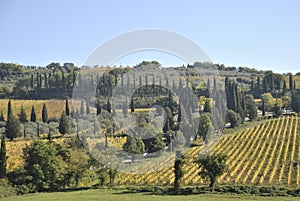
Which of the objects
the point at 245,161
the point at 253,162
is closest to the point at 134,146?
the point at 245,161

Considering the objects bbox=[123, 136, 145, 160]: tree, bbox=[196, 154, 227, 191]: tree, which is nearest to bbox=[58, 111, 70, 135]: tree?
bbox=[123, 136, 145, 160]: tree

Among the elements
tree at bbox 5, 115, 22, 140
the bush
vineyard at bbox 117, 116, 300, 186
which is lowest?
the bush

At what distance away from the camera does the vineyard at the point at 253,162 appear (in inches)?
1113

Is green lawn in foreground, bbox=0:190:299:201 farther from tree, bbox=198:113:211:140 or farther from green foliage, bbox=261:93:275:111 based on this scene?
green foliage, bbox=261:93:275:111

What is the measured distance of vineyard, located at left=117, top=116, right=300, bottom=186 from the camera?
28.3 m

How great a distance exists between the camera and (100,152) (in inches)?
1264

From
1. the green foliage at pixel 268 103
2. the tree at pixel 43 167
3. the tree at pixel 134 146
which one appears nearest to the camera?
the tree at pixel 43 167

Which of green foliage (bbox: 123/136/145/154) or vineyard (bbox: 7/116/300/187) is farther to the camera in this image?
green foliage (bbox: 123/136/145/154)

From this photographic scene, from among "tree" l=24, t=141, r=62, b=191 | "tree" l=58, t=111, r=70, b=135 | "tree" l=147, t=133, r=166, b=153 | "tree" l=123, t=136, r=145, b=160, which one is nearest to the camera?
"tree" l=24, t=141, r=62, b=191

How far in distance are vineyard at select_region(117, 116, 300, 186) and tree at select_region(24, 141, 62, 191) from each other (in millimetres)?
4644

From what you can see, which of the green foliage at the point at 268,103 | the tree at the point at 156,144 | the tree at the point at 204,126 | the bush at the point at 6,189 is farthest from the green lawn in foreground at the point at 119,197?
the green foliage at the point at 268,103

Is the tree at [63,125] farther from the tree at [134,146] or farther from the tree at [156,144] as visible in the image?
the tree at [156,144]

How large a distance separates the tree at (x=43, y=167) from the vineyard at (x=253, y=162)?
4.64m

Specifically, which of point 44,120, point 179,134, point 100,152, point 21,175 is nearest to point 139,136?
point 179,134
